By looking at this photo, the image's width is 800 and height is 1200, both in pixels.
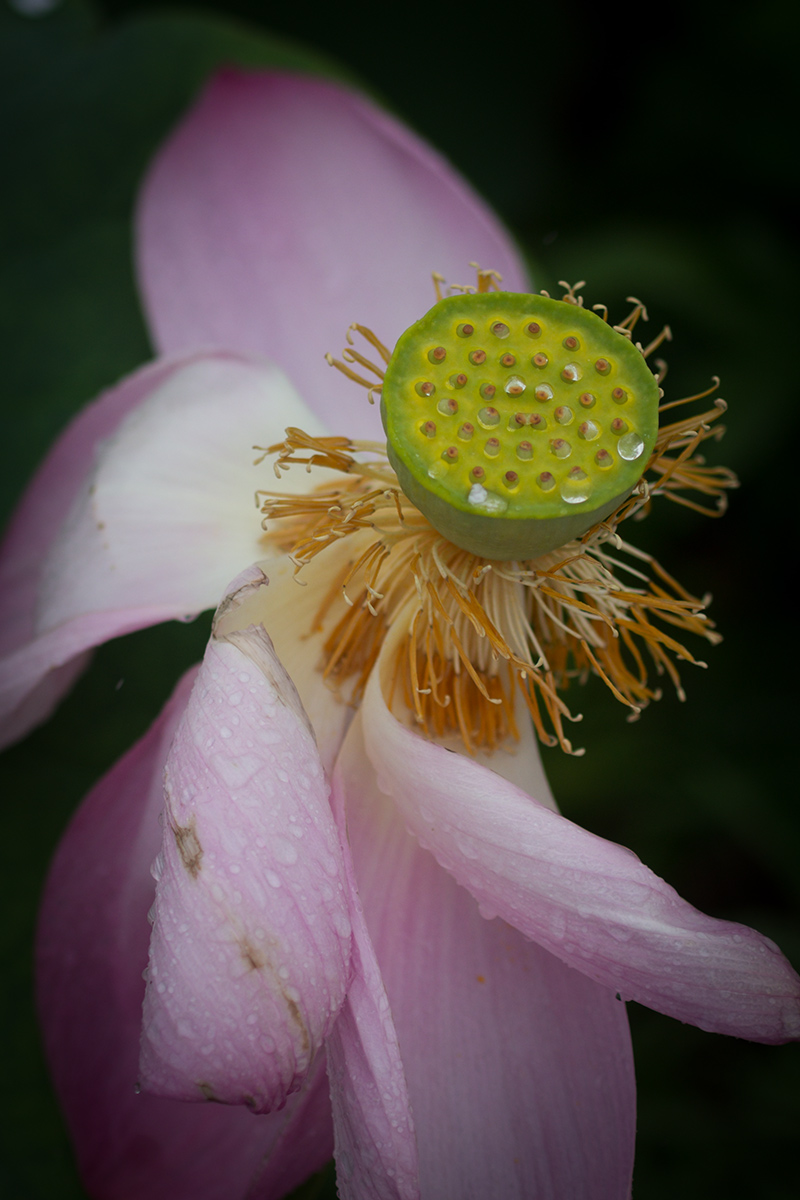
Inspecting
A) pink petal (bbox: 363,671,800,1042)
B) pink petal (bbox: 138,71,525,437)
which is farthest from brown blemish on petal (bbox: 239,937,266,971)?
pink petal (bbox: 138,71,525,437)

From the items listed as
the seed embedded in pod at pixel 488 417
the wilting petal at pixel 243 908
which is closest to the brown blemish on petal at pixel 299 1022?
the wilting petal at pixel 243 908

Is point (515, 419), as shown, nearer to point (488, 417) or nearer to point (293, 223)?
point (488, 417)

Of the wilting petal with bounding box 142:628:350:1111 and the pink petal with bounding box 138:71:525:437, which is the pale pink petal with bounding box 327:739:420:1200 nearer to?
the wilting petal with bounding box 142:628:350:1111

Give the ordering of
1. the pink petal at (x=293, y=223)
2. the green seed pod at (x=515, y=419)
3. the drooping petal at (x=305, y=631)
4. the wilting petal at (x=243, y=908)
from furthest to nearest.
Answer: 1. the pink petal at (x=293, y=223)
2. the drooping petal at (x=305, y=631)
3. the green seed pod at (x=515, y=419)
4. the wilting petal at (x=243, y=908)

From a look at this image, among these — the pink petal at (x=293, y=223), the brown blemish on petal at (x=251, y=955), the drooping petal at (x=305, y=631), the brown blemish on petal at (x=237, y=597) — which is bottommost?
the brown blemish on petal at (x=251, y=955)

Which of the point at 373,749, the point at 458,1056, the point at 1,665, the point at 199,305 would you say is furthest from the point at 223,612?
the point at 199,305

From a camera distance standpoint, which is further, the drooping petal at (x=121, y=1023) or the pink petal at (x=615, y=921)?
the drooping petal at (x=121, y=1023)

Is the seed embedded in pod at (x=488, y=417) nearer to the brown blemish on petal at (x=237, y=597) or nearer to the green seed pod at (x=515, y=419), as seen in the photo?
the green seed pod at (x=515, y=419)
